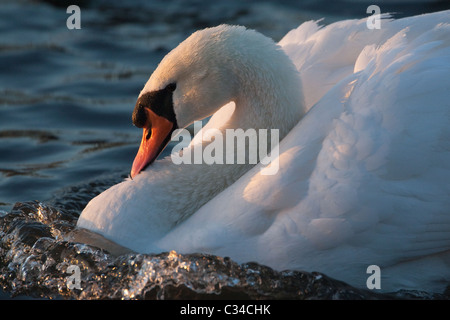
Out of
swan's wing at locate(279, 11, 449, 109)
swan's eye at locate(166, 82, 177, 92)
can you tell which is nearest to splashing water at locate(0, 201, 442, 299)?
swan's eye at locate(166, 82, 177, 92)

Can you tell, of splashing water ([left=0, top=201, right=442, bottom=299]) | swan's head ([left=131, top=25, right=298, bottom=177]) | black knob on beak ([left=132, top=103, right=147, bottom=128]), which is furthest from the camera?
black knob on beak ([left=132, top=103, right=147, bottom=128])

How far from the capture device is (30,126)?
8234mm

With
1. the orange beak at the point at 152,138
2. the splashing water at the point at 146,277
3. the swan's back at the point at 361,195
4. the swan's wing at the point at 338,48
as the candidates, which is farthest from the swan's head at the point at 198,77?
the splashing water at the point at 146,277

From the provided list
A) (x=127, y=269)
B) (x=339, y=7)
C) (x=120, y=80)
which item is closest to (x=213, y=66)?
(x=127, y=269)

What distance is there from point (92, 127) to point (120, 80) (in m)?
1.27

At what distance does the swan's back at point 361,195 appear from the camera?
448 cm

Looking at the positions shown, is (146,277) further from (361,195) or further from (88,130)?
(88,130)

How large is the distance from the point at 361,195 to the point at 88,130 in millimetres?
4401

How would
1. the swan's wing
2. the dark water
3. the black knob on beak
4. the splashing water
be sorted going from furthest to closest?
the swan's wing
the black knob on beak
the dark water
the splashing water

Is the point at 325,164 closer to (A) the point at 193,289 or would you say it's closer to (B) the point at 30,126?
(A) the point at 193,289

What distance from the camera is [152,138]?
5.11 metres

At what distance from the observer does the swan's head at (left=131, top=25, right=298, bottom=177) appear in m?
4.91

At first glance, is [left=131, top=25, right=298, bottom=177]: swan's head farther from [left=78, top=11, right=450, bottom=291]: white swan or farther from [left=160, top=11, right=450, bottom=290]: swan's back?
[left=160, top=11, right=450, bottom=290]: swan's back

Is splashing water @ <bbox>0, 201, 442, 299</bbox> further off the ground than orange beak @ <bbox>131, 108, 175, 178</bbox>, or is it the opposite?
orange beak @ <bbox>131, 108, 175, 178</bbox>
